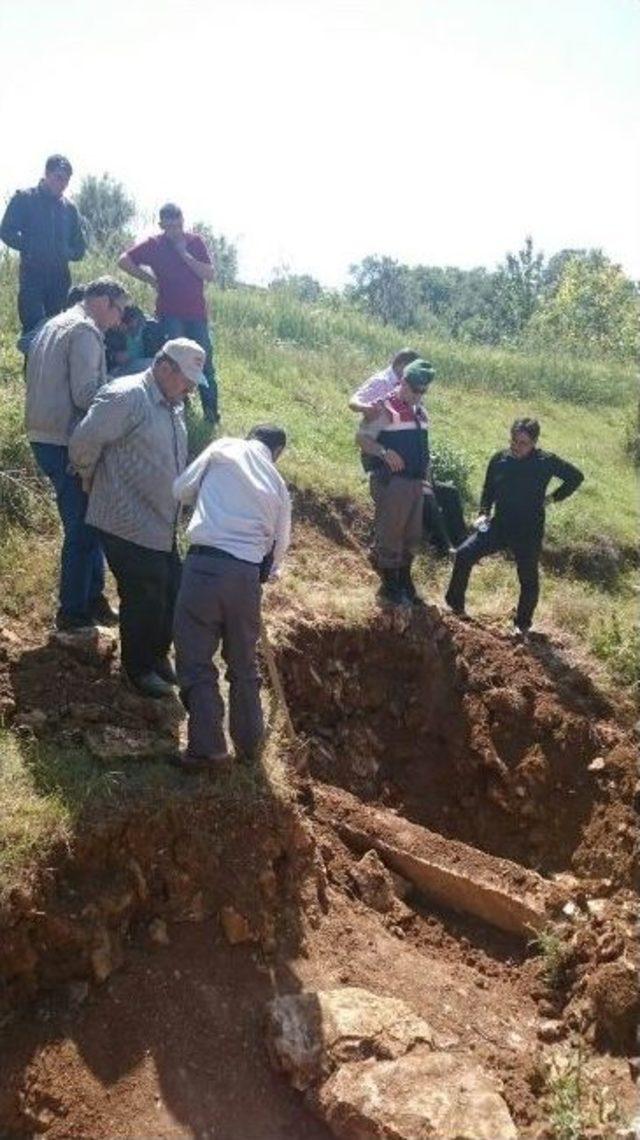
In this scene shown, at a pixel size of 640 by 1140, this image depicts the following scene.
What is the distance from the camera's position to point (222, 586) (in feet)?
13.6

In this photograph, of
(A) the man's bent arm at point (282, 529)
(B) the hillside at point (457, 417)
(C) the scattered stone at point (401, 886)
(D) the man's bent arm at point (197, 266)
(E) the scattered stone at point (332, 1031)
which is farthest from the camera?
(B) the hillside at point (457, 417)

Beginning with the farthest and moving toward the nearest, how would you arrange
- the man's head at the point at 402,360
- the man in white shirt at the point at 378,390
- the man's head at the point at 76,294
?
the man's head at the point at 402,360 → the man in white shirt at the point at 378,390 → the man's head at the point at 76,294

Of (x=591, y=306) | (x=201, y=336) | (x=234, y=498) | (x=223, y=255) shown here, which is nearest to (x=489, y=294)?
(x=591, y=306)

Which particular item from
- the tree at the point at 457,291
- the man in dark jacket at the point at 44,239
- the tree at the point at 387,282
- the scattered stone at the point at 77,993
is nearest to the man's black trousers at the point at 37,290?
the man in dark jacket at the point at 44,239

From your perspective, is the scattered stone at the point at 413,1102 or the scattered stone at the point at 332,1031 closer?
the scattered stone at the point at 413,1102

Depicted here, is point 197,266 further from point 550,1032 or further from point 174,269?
point 550,1032

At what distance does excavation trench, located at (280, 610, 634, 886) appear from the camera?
5852 mm

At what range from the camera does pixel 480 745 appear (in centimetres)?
616

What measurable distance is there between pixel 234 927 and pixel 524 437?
3.93 metres

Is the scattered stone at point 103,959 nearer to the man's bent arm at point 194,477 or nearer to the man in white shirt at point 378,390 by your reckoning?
the man's bent arm at point 194,477

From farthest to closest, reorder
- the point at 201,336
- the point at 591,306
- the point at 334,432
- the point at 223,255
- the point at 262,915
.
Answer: the point at 591,306 < the point at 223,255 < the point at 334,432 < the point at 201,336 < the point at 262,915

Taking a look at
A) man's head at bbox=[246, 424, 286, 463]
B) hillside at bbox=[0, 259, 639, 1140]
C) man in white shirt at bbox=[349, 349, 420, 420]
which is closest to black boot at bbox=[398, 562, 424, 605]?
hillside at bbox=[0, 259, 639, 1140]

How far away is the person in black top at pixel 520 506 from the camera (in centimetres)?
651

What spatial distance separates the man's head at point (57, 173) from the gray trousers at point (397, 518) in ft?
Result: 9.45
